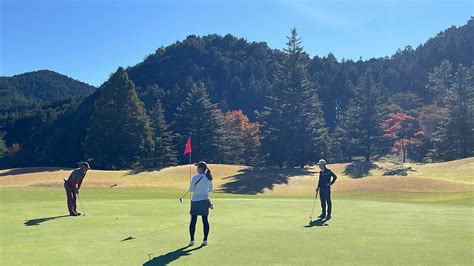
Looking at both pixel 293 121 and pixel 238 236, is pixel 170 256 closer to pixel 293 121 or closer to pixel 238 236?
pixel 238 236

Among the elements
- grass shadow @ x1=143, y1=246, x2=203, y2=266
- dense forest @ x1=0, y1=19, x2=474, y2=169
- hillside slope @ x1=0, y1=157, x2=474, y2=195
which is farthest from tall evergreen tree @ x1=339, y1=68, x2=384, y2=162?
grass shadow @ x1=143, y1=246, x2=203, y2=266

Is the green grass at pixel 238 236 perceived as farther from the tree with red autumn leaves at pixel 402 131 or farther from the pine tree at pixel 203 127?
the tree with red autumn leaves at pixel 402 131

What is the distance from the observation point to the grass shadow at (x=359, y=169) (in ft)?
152

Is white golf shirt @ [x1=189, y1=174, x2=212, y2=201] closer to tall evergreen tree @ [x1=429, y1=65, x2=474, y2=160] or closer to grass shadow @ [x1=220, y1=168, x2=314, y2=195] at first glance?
grass shadow @ [x1=220, y1=168, x2=314, y2=195]

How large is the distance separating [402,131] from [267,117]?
32.9 m

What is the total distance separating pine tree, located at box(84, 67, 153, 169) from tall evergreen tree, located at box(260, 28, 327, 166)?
15.7m

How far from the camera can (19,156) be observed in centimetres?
9119

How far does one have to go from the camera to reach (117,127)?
54.4 metres

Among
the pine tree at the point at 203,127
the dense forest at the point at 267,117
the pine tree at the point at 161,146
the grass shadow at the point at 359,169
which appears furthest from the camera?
the pine tree at the point at 203,127

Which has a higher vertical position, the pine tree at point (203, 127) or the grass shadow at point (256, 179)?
the pine tree at point (203, 127)

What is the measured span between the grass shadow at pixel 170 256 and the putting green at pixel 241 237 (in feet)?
0.07

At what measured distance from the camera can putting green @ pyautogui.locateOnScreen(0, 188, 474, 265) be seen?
910cm

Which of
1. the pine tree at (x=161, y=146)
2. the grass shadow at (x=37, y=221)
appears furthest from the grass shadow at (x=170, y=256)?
the pine tree at (x=161, y=146)

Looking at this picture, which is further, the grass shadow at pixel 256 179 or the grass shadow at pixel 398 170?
the grass shadow at pixel 398 170
